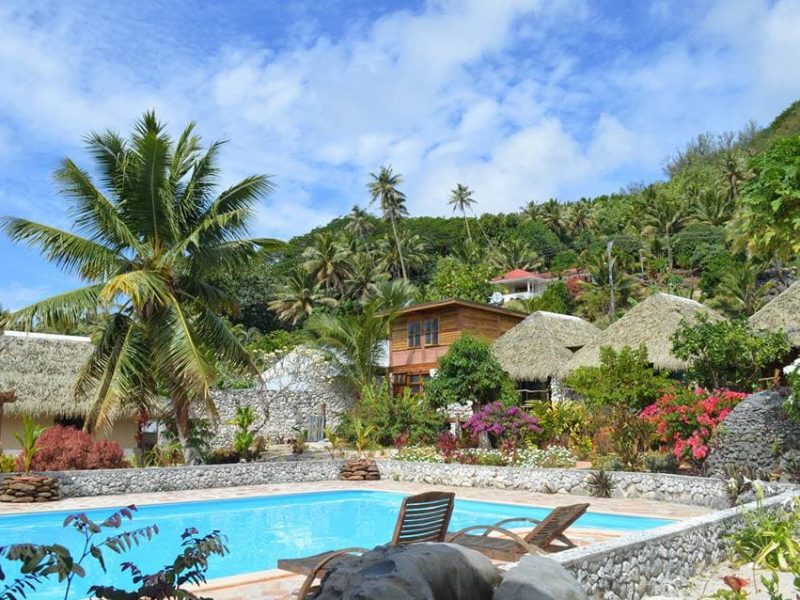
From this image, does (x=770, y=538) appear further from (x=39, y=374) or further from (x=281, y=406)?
(x=281, y=406)

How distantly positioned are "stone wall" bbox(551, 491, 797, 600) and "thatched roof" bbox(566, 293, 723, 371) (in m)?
14.8

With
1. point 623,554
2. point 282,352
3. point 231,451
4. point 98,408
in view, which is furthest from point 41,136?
point 282,352

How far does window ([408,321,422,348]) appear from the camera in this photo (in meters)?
29.8

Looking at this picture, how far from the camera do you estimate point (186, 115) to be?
16656 mm

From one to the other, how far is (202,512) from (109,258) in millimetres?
6109

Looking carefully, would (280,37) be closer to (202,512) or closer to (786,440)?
(202,512)

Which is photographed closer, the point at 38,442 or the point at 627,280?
the point at 38,442

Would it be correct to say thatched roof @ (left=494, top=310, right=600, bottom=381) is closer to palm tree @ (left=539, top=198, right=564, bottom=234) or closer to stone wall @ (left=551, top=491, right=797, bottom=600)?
stone wall @ (left=551, top=491, right=797, bottom=600)

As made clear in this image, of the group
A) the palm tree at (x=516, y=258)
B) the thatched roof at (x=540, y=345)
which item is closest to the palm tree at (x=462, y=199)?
the palm tree at (x=516, y=258)

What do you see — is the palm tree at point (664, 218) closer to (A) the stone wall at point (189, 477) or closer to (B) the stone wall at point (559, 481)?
(B) the stone wall at point (559, 481)

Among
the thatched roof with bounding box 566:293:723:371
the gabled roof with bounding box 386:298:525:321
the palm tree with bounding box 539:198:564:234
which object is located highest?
the palm tree with bounding box 539:198:564:234

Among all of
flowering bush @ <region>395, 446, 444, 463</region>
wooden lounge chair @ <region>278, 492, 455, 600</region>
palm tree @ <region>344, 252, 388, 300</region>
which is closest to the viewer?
wooden lounge chair @ <region>278, 492, 455, 600</region>

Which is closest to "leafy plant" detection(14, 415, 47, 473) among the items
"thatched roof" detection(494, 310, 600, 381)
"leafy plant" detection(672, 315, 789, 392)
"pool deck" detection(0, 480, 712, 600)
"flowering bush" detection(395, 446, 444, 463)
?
"pool deck" detection(0, 480, 712, 600)

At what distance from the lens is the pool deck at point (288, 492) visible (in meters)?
6.58
